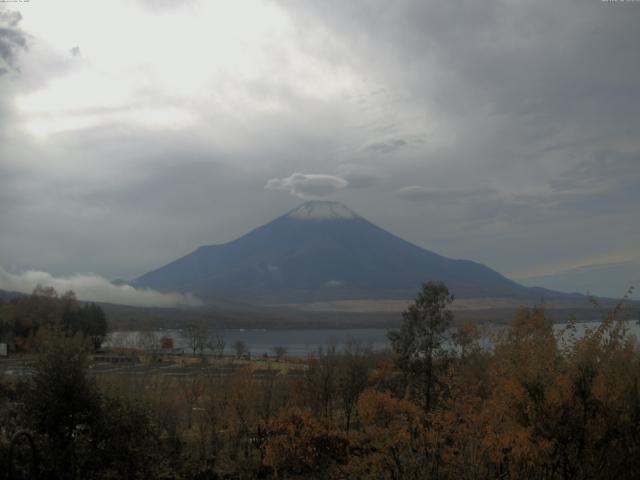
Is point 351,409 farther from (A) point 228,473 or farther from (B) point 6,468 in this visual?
(B) point 6,468

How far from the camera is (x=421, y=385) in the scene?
64.2ft

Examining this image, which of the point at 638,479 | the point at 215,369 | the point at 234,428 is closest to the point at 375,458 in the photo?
the point at 638,479

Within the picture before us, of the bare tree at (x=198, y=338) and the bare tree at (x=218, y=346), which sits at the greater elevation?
the bare tree at (x=218, y=346)

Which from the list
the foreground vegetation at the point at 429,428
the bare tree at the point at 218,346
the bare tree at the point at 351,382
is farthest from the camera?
the bare tree at the point at 218,346

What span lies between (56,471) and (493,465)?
5956 mm

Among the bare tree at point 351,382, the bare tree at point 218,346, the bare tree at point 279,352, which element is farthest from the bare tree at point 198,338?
the bare tree at point 351,382

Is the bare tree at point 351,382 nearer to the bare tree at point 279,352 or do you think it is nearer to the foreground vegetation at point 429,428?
the foreground vegetation at point 429,428

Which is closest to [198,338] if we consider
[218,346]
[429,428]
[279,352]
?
[279,352]

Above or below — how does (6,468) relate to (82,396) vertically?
below

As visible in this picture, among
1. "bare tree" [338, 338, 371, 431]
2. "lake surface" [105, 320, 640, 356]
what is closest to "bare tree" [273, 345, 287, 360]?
"lake surface" [105, 320, 640, 356]

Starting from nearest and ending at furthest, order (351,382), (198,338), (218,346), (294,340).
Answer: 1. (351,382)
2. (218,346)
3. (198,338)
4. (294,340)

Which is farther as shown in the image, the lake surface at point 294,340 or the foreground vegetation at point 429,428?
the lake surface at point 294,340

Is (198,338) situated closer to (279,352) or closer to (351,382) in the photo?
(279,352)

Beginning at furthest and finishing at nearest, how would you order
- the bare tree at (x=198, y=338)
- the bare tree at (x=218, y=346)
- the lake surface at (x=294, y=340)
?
the bare tree at (x=198, y=338), the bare tree at (x=218, y=346), the lake surface at (x=294, y=340)
